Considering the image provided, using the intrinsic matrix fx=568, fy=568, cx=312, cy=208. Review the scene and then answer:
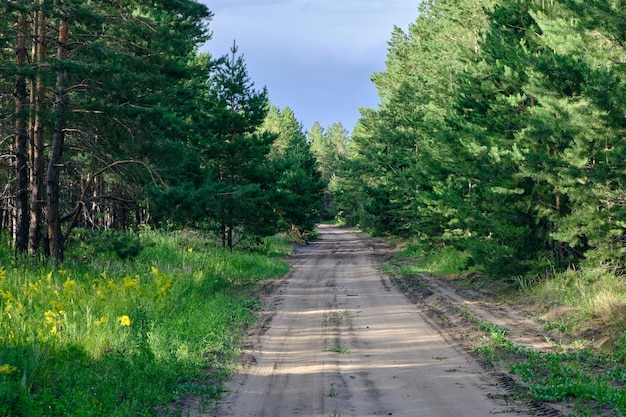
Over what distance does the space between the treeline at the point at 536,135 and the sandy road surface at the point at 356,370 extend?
165 inches

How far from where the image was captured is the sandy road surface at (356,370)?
668 cm

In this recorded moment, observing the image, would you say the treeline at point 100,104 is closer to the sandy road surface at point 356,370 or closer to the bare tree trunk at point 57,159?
the bare tree trunk at point 57,159

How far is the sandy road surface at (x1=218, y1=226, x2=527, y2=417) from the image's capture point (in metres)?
6.68

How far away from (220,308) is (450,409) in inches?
301

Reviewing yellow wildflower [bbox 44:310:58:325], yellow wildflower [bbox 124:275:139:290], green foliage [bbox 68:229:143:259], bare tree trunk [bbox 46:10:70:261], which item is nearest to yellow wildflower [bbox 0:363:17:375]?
yellow wildflower [bbox 44:310:58:325]

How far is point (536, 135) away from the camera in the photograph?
13.4 meters

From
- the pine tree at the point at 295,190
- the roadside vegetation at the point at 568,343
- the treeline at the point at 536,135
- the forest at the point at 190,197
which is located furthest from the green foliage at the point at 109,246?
the pine tree at the point at 295,190

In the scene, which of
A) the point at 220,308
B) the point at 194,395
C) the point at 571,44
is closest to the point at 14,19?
the point at 220,308

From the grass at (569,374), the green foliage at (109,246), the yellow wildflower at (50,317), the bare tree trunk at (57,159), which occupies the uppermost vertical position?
the bare tree trunk at (57,159)

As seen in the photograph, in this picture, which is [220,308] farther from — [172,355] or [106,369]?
[106,369]

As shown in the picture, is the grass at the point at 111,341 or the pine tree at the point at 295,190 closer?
the grass at the point at 111,341

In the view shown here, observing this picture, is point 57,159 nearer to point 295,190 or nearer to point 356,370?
point 356,370

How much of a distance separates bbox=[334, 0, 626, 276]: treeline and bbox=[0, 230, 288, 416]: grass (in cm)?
752

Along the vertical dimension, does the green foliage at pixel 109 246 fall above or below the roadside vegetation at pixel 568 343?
above
